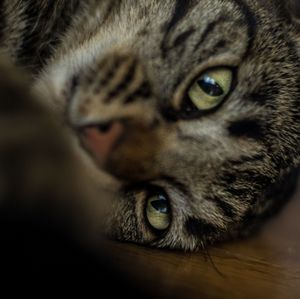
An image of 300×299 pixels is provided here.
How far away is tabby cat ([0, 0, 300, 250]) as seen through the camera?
134 centimetres

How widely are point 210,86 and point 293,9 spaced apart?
13.1 inches

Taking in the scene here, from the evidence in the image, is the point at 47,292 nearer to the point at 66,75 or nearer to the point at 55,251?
the point at 55,251

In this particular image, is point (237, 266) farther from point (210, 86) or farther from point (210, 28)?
point (210, 28)

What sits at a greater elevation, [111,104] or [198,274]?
[111,104]

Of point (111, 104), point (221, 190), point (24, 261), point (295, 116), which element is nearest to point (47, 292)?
point (24, 261)

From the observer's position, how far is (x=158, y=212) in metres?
1.54

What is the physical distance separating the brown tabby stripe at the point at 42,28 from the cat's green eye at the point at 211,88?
0.39 m

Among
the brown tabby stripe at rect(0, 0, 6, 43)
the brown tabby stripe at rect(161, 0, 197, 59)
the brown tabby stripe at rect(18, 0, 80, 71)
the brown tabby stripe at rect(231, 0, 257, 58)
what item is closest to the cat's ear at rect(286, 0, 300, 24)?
the brown tabby stripe at rect(231, 0, 257, 58)

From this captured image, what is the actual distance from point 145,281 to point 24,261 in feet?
0.86

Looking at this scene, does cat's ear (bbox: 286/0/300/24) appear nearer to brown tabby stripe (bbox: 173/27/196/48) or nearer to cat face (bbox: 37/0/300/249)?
cat face (bbox: 37/0/300/249)

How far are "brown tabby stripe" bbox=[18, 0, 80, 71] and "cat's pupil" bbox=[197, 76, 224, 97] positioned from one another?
0.39m

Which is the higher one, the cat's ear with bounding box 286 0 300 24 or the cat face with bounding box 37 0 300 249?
the cat's ear with bounding box 286 0 300 24

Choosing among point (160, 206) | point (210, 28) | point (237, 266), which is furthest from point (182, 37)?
point (237, 266)

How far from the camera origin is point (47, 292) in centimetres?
63
